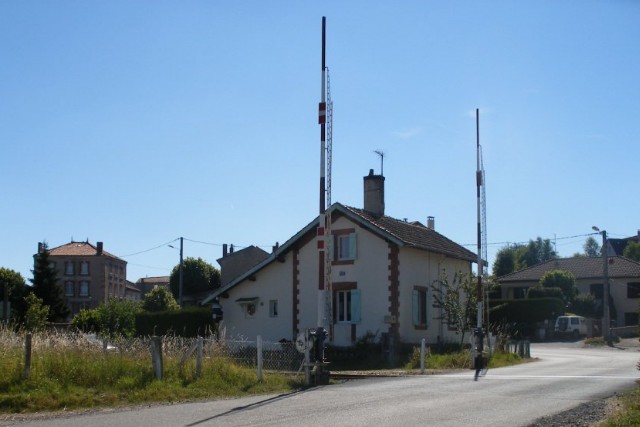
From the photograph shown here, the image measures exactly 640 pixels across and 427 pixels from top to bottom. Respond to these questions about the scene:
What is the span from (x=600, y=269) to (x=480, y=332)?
4457cm

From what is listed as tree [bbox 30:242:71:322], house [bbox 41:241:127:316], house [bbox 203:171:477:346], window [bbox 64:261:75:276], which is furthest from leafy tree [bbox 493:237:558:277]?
house [bbox 203:171:477:346]

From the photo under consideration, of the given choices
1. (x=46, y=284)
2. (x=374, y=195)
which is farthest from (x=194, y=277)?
(x=374, y=195)

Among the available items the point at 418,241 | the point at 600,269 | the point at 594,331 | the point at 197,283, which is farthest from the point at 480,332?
the point at 197,283

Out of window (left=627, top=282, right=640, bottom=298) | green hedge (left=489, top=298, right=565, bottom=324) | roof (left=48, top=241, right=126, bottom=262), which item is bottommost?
green hedge (left=489, top=298, right=565, bottom=324)

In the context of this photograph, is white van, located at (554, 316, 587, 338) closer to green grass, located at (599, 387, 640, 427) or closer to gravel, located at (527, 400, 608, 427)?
green grass, located at (599, 387, 640, 427)

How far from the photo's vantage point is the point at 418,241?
34531 mm

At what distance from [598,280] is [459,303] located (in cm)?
3780

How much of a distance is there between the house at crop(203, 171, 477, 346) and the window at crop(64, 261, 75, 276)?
57.2 metres

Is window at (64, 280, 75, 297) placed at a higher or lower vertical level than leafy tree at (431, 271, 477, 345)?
higher

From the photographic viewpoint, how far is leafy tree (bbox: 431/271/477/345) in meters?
32.1

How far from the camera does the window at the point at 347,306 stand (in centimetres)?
3347

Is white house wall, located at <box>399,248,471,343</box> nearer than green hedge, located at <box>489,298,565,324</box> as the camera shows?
Yes

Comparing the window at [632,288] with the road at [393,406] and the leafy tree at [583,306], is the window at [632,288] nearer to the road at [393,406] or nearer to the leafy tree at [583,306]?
the leafy tree at [583,306]

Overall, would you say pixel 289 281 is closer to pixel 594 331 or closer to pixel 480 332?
pixel 480 332
